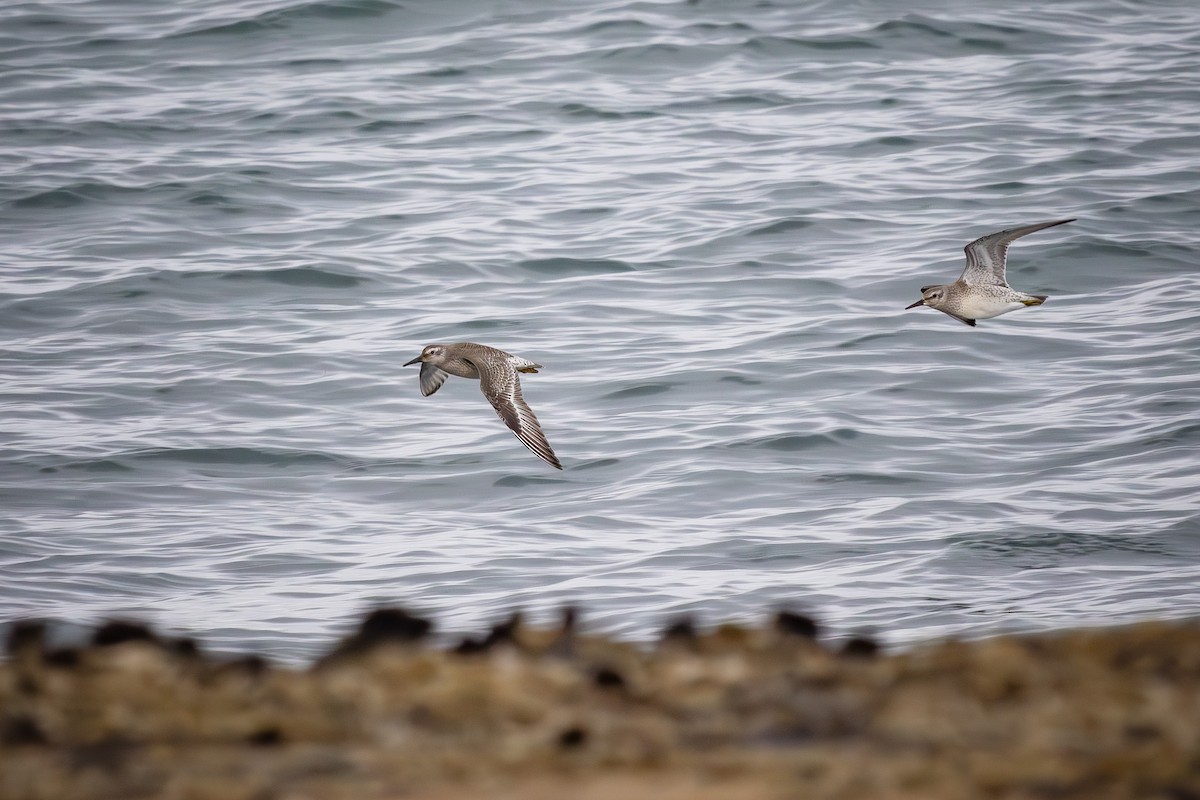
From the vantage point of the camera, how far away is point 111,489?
40.9 ft

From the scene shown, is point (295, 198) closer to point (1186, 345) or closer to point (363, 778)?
point (1186, 345)

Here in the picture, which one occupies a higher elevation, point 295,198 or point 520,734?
point 520,734

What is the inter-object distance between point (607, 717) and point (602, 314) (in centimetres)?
1162

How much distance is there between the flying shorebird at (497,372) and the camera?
10906 mm

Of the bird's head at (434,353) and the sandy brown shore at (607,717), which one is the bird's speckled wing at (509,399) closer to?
the bird's head at (434,353)

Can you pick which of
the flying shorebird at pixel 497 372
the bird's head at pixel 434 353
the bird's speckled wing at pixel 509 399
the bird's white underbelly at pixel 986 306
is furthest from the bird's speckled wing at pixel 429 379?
the bird's white underbelly at pixel 986 306

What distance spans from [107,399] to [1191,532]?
9.44m

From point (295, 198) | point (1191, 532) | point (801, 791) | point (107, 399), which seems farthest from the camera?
point (295, 198)

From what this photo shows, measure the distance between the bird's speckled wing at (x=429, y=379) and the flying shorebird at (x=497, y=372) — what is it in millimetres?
71

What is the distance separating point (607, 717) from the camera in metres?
4.46

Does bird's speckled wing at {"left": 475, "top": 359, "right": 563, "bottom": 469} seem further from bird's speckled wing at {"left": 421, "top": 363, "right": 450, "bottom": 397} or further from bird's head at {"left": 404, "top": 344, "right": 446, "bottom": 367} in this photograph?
bird's speckled wing at {"left": 421, "top": 363, "right": 450, "bottom": 397}

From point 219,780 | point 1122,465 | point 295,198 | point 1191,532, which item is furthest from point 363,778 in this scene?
point 295,198

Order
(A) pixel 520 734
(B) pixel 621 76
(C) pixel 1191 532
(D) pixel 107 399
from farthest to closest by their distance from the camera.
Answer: (B) pixel 621 76 < (D) pixel 107 399 < (C) pixel 1191 532 < (A) pixel 520 734

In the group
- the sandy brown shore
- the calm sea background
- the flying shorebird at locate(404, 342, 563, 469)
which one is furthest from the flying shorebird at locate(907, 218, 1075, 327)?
the sandy brown shore
